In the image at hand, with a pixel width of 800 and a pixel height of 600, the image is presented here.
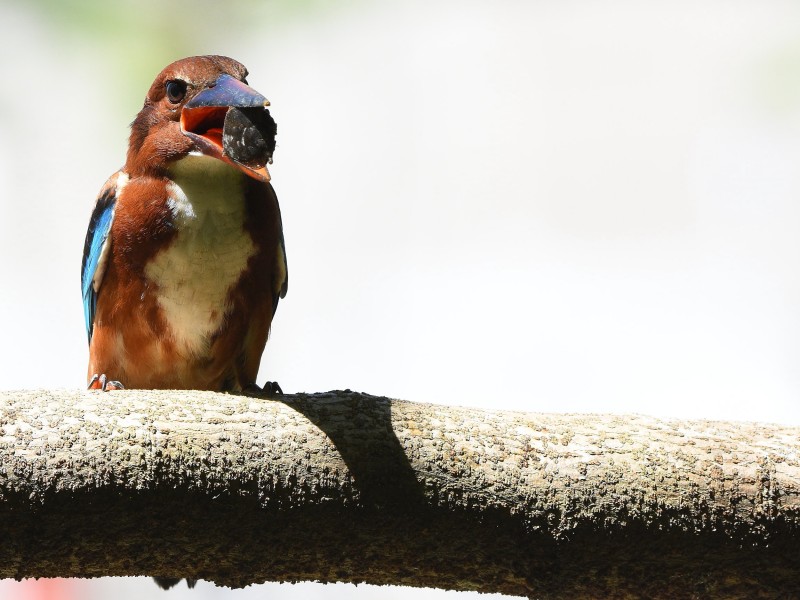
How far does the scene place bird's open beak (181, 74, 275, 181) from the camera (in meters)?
2.58

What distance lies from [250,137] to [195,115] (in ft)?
2.08

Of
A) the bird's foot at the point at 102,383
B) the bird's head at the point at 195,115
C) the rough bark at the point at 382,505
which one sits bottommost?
the rough bark at the point at 382,505

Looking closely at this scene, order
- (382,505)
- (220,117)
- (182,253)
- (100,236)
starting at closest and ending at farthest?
(382,505)
(220,117)
(182,253)
(100,236)

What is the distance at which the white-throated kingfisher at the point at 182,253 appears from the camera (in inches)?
126

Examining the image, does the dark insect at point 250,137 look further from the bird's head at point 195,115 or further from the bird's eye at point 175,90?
the bird's eye at point 175,90

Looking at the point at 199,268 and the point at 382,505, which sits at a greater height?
the point at 199,268

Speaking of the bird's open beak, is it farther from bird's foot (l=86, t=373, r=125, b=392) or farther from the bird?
bird's foot (l=86, t=373, r=125, b=392)

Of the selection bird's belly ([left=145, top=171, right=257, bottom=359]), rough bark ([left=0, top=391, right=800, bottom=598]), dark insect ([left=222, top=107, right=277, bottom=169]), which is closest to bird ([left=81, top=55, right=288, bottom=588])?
bird's belly ([left=145, top=171, right=257, bottom=359])

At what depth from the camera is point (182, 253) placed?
3.30 m

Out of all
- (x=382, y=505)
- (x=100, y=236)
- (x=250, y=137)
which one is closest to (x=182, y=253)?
(x=100, y=236)

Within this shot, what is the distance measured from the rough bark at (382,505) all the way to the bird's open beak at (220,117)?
2.44ft

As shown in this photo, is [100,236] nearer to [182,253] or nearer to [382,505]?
[182,253]

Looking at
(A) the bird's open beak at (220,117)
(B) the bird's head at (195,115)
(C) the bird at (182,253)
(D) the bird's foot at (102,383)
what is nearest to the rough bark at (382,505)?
(A) the bird's open beak at (220,117)

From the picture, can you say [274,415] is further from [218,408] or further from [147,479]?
[147,479]
